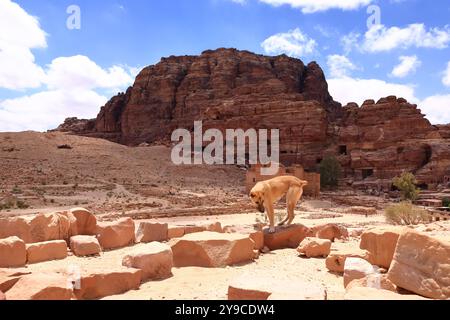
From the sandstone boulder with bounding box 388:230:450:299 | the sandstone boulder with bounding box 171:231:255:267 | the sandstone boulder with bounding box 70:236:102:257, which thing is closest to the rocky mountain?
the sandstone boulder with bounding box 171:231:255:267

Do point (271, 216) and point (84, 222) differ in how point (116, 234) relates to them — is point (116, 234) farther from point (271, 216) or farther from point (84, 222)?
point (271, 216)

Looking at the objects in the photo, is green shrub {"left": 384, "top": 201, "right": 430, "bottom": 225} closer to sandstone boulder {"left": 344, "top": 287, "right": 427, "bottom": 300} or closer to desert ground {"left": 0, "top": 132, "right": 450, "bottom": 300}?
desert ground {"left": 0, "top": 132, "right": 450, "bottom": 300}

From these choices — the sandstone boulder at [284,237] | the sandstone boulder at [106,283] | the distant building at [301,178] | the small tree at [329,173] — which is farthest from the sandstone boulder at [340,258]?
the small tree at [329,173]

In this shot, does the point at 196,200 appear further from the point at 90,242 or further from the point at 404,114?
the point at 404,114

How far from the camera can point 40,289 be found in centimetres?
452

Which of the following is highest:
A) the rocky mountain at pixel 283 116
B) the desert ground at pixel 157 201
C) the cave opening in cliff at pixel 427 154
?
the rocky mountain at pixel 283 116

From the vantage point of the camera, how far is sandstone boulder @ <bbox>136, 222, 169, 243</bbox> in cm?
1006

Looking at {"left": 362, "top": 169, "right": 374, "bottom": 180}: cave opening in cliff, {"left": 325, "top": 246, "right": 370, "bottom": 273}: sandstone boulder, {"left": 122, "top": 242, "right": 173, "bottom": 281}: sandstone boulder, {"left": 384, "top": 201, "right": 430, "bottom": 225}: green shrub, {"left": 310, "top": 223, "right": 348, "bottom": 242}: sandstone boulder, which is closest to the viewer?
{"left": 122, "top": 242, "right": 173, "bottom": 281}: sandstone boulder

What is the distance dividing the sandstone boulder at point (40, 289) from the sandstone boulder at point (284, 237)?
5548 millimetres

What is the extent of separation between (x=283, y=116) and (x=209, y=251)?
52.5m

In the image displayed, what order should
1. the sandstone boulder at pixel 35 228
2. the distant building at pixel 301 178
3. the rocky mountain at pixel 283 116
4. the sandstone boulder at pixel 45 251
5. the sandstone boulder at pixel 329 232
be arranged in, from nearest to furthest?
the sandstone boulder at pixel 45 251 < the sandstone boulder at pixel 35 228 < the sandstone boulder at pixel 329 232 < the distant building at pixel 301 178 < the rocky mountain at pixel 283 116

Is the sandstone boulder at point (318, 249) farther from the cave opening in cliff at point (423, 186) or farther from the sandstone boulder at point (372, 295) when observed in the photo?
the cave opening in cliff at point (423, 186)

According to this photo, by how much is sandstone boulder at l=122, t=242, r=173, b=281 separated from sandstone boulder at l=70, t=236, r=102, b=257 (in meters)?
1.96

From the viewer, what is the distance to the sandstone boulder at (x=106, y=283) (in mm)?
5301
